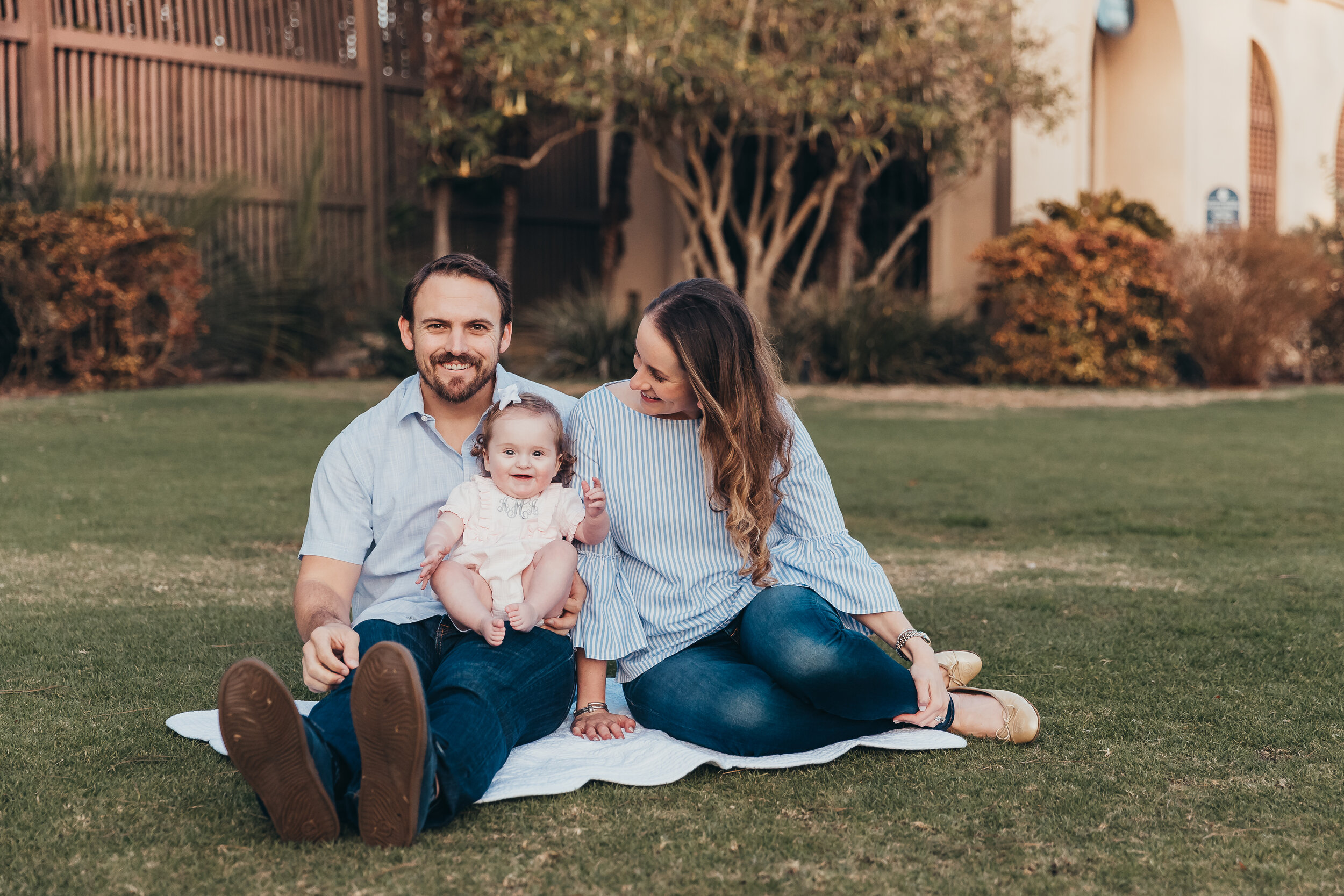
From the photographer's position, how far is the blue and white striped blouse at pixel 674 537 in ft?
10.1

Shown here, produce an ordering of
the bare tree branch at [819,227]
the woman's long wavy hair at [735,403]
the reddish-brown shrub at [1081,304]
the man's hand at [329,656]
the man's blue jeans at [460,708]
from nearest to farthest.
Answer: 1. the man's blue jeans at [460,708]
2. the man's hand at [329,656]
3. the woman's long wavy hair at [735,403]
4. the reddish-brown shrub at [1081,304]
5. the bare tree branch at [819,227]

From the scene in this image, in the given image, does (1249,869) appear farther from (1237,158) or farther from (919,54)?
(1237,158)

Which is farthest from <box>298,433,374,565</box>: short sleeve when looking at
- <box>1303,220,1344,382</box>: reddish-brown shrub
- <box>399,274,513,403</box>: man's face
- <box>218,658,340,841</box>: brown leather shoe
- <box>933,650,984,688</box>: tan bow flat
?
<box>1303,220,1344,382</box>: reddish-brown shrub

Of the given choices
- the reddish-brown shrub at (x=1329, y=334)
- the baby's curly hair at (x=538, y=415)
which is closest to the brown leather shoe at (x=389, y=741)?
the baby's curly hair at (x=538, y=415)

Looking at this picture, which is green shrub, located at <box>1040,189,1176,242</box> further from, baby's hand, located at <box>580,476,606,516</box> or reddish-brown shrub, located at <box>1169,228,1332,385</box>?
baby's hand, located at <box>580,476,606,516</box>

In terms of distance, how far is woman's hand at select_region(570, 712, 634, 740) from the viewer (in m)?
3.01

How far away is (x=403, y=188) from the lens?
15188mm

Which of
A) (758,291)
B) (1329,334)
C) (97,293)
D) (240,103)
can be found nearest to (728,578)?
(97,293)

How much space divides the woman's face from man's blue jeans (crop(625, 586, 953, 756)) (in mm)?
489

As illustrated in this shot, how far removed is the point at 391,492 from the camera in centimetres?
306

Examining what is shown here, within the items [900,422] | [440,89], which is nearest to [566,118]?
[440,89]

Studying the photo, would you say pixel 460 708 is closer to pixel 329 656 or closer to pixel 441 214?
pixel 329 656

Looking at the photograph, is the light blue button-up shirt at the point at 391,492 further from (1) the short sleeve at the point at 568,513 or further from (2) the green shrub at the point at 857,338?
(2) the green shrub at the point at 857,338

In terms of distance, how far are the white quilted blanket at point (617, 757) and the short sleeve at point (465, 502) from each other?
54cm
